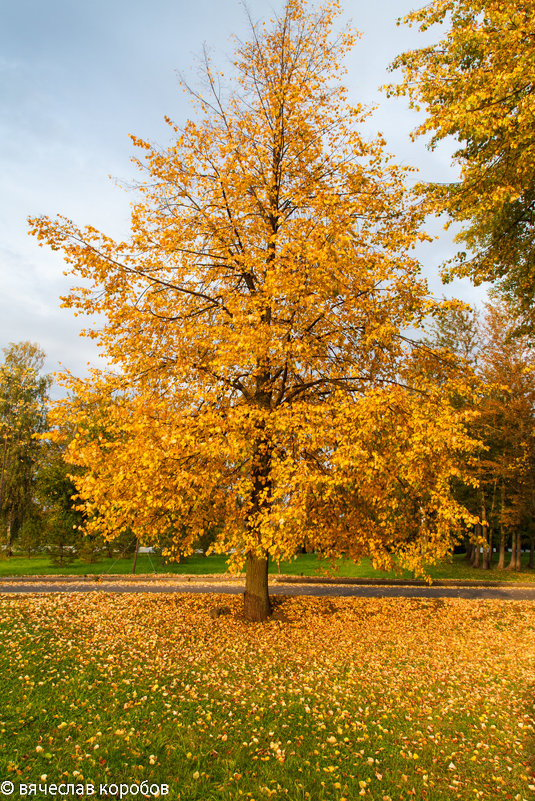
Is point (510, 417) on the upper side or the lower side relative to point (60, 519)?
upper

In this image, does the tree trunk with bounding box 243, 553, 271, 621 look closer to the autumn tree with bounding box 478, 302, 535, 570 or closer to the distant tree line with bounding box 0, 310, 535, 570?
the distant tree line with bounding box 0, 310, 535, 570

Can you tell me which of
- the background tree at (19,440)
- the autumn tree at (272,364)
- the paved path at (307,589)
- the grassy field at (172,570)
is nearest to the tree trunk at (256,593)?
the autumn tree at (272,364)

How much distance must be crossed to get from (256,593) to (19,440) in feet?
104

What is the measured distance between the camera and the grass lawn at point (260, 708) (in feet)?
15.3

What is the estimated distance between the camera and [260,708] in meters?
6.30

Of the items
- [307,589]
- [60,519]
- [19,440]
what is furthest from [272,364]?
[19,440]

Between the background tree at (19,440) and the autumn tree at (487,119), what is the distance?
3070cm

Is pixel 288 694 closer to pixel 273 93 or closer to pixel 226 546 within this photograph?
pixel 226 546

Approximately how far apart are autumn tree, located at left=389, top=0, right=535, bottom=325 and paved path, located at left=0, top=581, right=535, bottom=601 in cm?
1283

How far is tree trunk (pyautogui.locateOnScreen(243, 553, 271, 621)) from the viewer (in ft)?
Answer: 39.3

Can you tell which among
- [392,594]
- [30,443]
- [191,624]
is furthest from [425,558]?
[30,443]

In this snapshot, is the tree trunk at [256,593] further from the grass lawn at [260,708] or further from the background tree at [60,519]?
the background tree at [60,519]

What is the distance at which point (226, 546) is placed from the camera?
30.3ft

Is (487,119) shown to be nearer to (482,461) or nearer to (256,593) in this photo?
(256,593)
